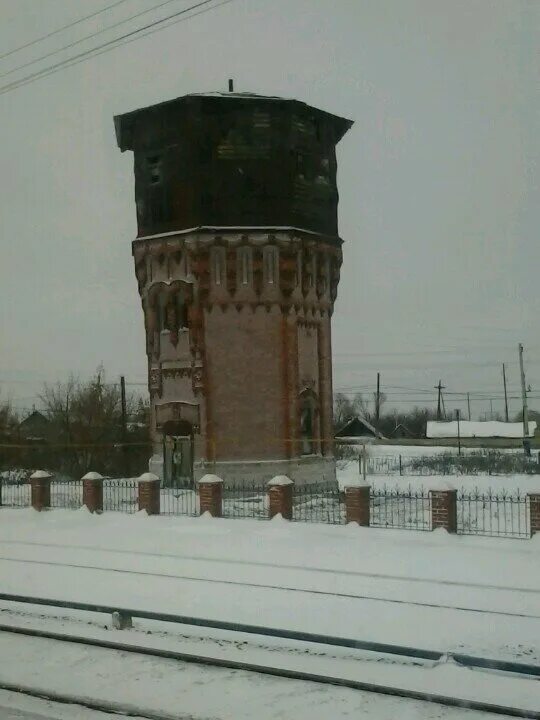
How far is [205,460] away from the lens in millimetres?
28844

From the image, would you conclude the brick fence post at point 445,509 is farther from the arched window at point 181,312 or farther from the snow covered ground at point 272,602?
the arched window at point 181,312

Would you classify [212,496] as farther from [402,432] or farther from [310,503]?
[402,432]

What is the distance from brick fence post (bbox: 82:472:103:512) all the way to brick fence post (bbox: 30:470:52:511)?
1.34 metres

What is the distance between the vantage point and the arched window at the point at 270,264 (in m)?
29.4

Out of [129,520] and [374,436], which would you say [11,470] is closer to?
[129,520]

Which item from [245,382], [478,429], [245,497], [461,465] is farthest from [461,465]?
[245,497]

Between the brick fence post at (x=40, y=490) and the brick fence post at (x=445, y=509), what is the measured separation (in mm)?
12227

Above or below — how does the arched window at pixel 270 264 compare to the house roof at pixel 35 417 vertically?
above

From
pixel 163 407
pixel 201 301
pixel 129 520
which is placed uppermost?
pixel 201 301

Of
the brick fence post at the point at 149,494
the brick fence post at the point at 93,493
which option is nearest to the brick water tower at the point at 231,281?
the brick fence post at the point at 93,493

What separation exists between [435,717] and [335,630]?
3558 mm

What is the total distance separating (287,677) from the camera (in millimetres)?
8641

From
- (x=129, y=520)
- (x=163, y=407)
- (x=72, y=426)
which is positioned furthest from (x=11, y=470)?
(x=129, y=520)

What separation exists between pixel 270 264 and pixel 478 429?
36.4m
